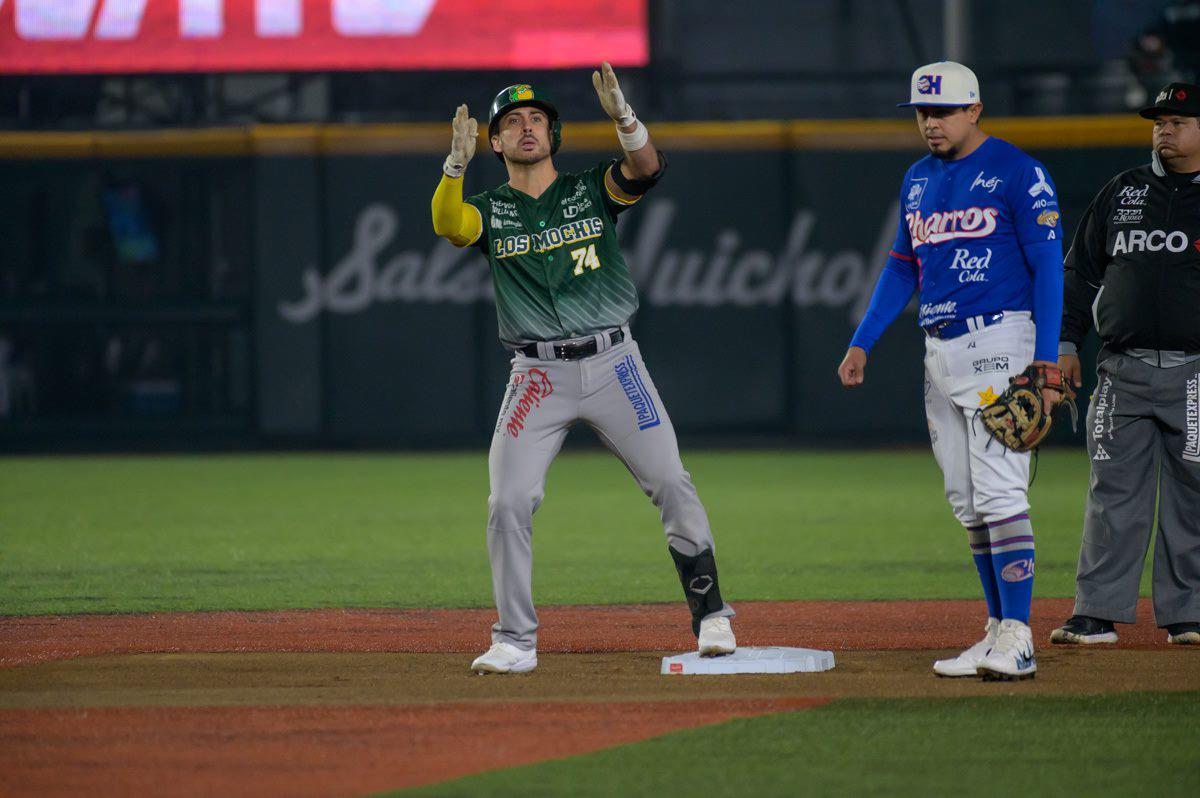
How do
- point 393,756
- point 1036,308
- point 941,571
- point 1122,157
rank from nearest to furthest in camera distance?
point 393,756, point 1036,308, point 941,571, point 1122,157

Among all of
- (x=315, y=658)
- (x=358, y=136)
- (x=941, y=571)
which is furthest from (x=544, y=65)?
(x=315, y=658)

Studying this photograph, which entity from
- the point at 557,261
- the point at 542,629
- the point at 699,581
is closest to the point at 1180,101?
the point at 557,261

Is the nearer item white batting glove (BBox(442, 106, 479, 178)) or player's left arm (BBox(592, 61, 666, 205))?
player's left arm (BBox(592, 61, 666, 205))

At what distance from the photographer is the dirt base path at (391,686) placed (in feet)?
14.9

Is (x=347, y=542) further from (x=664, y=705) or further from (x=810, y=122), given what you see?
(x=810, y=122)

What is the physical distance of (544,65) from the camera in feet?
59.4

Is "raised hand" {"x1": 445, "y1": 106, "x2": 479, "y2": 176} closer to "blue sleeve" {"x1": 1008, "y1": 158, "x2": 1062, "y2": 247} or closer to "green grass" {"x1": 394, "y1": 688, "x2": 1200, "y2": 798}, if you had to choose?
"blue sleeve" {"x1": 1008, "y1": 158, "x2": 1062, "y2": 247}

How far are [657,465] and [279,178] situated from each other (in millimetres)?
13051

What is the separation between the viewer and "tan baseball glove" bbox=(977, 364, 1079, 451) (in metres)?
5.45

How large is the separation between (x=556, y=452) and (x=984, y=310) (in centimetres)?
153

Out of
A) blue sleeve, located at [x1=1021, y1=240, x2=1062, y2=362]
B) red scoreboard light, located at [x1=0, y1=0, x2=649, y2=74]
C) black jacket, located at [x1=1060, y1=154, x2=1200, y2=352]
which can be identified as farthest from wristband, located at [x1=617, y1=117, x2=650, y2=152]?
red scoreboard light, located at [x1=0, y1=0, x2=649, y2=74]

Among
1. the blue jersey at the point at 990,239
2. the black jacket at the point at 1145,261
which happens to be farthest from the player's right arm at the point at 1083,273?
the blue jersey at the point at 990,239

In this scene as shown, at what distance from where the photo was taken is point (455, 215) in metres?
5.86

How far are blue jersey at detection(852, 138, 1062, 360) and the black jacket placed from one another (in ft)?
3.48
